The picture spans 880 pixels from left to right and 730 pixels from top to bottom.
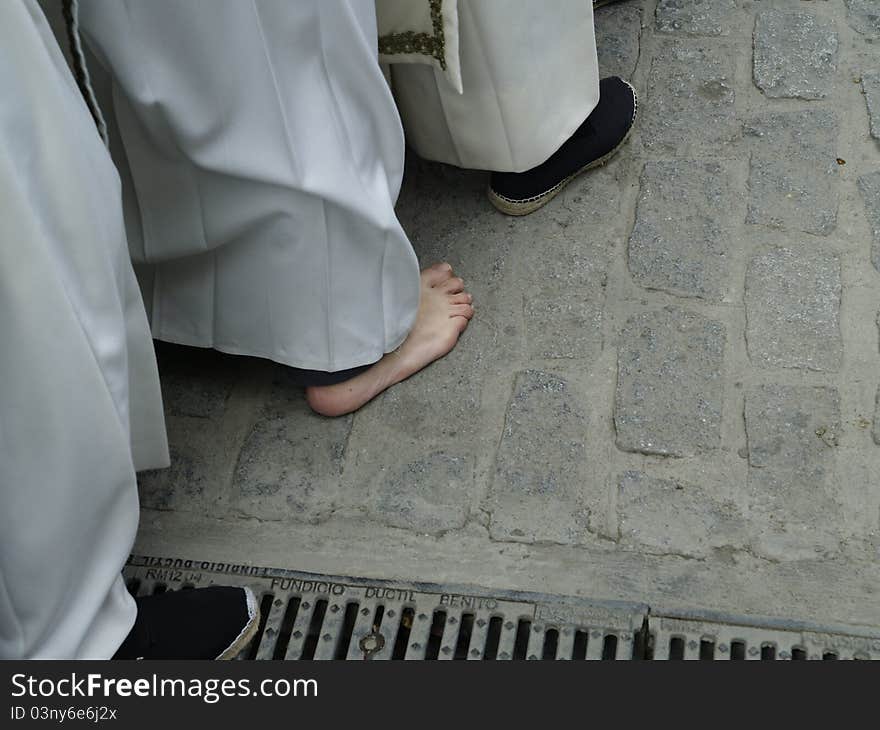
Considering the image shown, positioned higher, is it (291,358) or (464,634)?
(291,358)

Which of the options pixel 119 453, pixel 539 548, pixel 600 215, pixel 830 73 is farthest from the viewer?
pixel 830 73

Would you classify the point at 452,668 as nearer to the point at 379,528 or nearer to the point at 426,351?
the point at 379,528

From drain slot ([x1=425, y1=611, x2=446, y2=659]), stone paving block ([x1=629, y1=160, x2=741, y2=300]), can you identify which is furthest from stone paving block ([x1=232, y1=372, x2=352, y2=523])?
stone paving block ([x1=629, y1=160, x2=741, y2=300])

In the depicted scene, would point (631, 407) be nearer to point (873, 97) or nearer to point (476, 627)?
point (476, 627)

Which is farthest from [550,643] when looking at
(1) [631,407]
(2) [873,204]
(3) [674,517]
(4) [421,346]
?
(2) [873,204]

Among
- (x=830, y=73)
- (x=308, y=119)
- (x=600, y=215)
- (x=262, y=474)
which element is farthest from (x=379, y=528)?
(x=830, y=73)

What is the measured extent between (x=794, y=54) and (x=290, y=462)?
4.43 feet

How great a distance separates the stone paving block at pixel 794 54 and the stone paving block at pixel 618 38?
25 centimetres

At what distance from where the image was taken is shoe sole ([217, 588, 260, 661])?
4.83 ft

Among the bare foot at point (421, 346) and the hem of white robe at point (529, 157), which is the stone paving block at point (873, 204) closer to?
the hem of white robe at point (529, 157)

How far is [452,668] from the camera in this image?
137cm

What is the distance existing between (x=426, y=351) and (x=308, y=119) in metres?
0.48

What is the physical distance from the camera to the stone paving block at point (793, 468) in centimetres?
155

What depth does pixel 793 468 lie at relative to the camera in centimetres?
162
